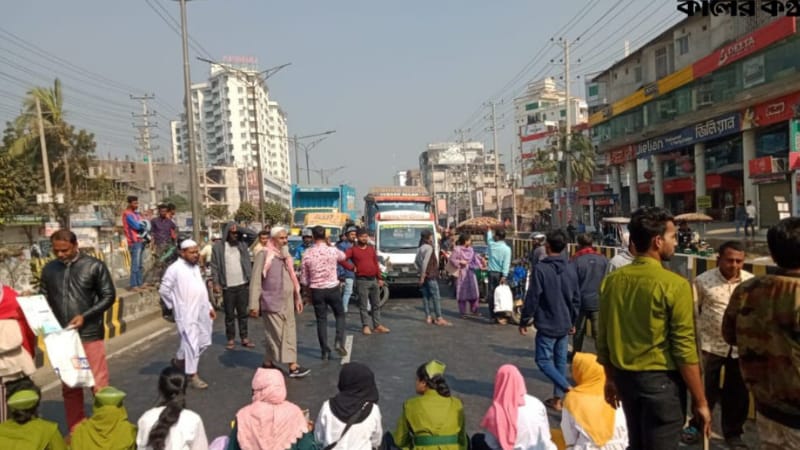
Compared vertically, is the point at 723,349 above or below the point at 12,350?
below

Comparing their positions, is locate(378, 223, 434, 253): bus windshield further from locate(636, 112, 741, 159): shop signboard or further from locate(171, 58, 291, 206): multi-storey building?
locate(171, 58, 291, 206): multi-storey building

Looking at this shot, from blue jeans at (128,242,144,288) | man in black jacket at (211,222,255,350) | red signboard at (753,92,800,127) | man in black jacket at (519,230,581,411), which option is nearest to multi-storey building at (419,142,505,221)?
red signboard at (753,92,800,127)

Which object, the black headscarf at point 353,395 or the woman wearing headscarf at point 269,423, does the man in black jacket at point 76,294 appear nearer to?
the woman wearing headscarf at point 269,423

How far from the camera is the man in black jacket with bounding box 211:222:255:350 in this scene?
902cm

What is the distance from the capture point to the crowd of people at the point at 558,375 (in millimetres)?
2824

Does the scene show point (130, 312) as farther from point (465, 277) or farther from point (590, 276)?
point (590, 276)

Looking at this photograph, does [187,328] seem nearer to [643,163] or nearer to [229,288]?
[229,288]

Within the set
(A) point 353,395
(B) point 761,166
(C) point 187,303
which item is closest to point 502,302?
(C) point 187,303

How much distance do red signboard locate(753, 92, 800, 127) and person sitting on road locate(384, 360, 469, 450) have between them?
30.1 metres

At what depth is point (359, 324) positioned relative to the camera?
11.2 meters

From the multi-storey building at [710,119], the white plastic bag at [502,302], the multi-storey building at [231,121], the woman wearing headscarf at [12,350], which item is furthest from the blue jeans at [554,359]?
the multi-storey building at [231,121]

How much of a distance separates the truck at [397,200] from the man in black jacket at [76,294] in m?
18.6

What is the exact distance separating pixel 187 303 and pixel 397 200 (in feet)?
58.9

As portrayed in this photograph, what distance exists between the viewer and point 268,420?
391cm
